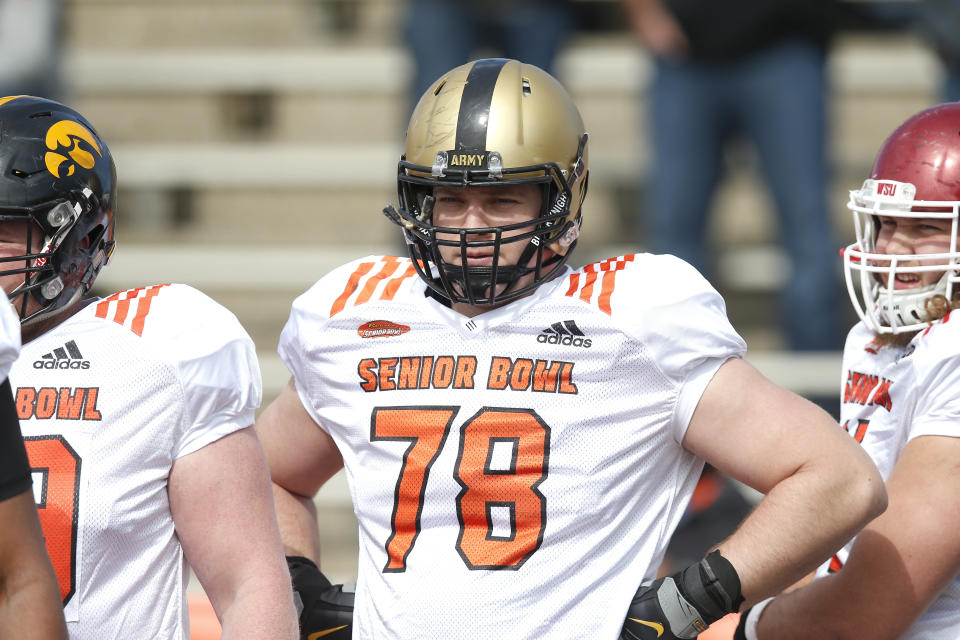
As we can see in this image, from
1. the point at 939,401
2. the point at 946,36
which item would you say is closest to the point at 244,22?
the point at 946,36

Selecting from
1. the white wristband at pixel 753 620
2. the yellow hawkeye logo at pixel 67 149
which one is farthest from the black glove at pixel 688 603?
the yellow hawkeye logo at pixel 67 149

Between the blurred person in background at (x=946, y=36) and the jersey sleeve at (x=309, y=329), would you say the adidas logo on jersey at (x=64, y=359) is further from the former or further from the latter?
the blurred person in background at (x=946, y=36)

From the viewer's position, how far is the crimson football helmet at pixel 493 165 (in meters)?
2.30

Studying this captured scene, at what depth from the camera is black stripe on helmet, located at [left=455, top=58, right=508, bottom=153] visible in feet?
7.68

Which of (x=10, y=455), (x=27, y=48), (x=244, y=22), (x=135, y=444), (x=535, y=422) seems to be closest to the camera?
(x=10, y=455)

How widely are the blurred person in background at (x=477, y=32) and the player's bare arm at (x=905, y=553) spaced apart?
3011 millimetres

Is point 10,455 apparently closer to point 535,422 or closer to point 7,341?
point 7,341

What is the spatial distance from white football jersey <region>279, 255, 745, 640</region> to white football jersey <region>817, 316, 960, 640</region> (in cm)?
35

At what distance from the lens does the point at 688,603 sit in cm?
209

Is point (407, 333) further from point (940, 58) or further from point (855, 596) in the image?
point (940, 58)

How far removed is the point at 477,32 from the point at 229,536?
3265 millimetres

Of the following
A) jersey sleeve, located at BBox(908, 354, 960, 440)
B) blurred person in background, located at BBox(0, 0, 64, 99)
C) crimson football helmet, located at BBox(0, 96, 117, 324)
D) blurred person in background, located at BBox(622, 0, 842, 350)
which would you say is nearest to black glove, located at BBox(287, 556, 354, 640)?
crimson football helmet, located at BBox(0, 96, 117, 324)

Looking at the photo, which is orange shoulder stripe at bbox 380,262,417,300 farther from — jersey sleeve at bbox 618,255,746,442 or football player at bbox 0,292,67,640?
football player at bbox 0,292,67,640

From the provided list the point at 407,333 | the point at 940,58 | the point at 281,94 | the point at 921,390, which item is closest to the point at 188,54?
the point at 281,94
